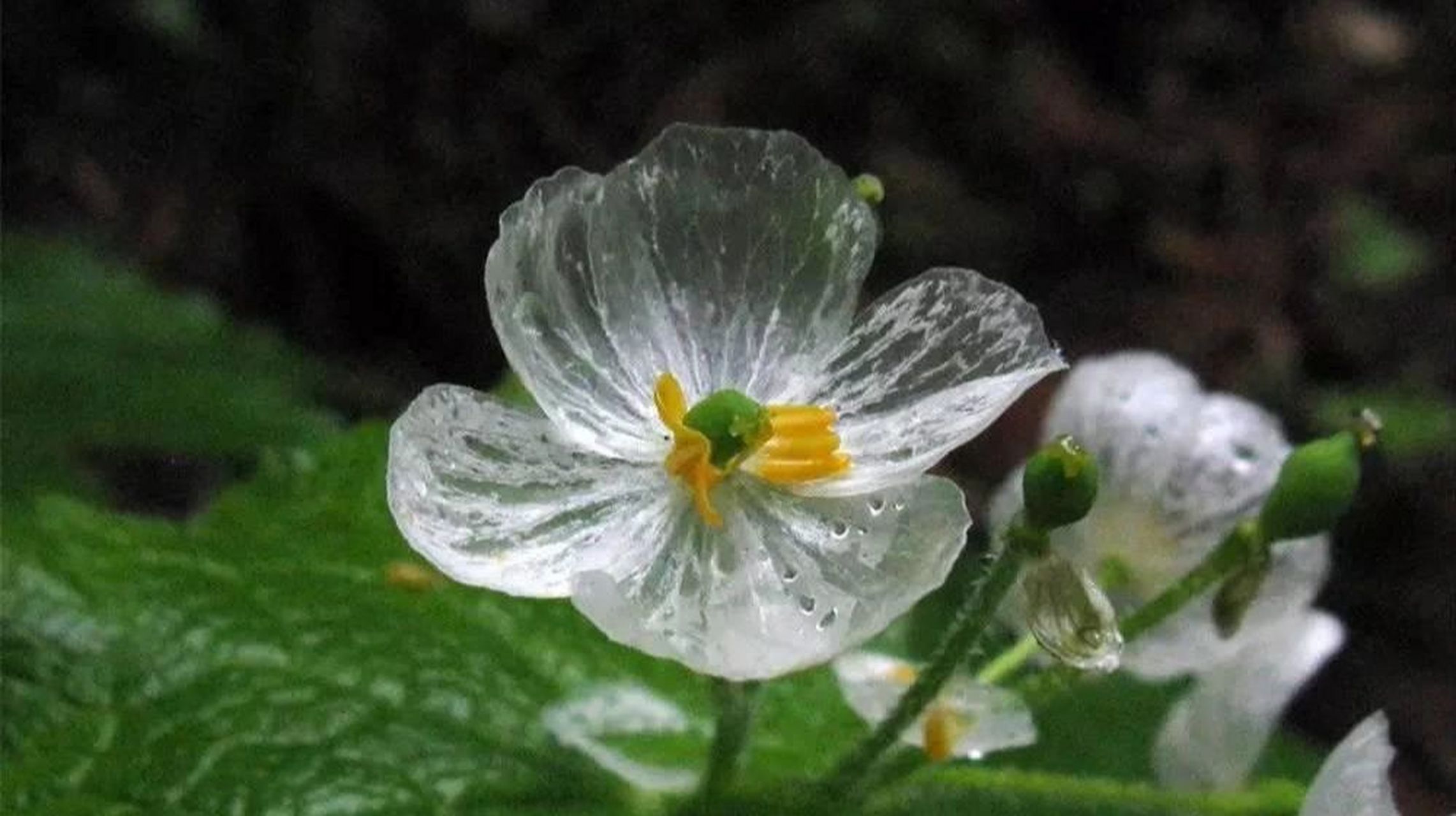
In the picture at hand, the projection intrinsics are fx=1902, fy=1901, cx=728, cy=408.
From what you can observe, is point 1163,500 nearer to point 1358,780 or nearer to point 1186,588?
point 1186,588

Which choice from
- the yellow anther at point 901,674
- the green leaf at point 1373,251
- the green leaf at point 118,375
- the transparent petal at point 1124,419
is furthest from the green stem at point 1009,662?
the green leaf at point 1373,251

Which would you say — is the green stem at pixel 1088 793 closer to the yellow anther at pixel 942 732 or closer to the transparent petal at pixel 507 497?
the yellow anther at pixel 942 732

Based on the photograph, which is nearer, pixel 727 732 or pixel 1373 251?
pixel 727 732

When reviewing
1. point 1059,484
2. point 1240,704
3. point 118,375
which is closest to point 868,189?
point 1059,484

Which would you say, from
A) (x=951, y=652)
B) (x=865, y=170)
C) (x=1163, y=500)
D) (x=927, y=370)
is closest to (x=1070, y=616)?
(x=951, y=652)

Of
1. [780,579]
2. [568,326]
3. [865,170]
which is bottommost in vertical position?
[780,579]

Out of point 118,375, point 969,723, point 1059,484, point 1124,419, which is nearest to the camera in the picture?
point 1059,484

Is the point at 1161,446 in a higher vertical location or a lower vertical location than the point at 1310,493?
higher

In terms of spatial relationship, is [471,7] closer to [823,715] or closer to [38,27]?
[38,27]

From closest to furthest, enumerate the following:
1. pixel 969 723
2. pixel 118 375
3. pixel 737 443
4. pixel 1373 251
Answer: pixel 737 443
pixel 969 723
pixel 118 375
pixel 1373 251
